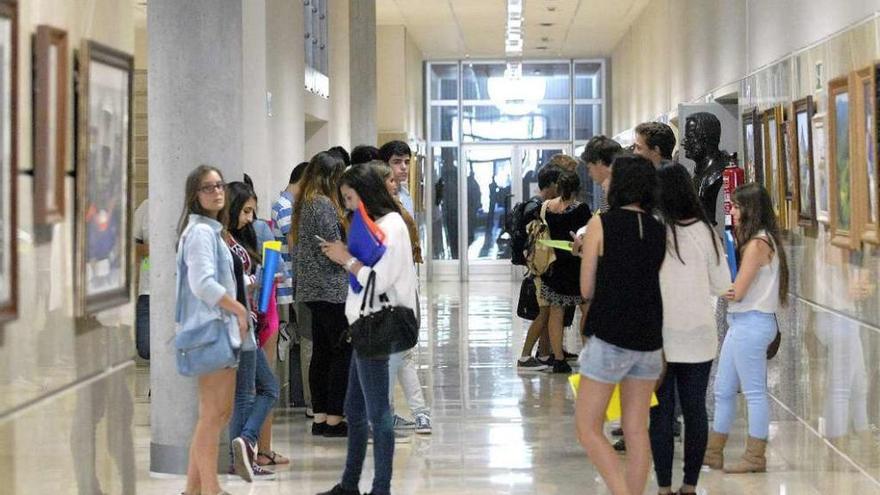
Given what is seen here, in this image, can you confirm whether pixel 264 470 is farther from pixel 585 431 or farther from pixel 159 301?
pixel 585 431

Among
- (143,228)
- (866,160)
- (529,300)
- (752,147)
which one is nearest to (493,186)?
(529,300)

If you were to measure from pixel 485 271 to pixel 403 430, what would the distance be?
1907 centimetres

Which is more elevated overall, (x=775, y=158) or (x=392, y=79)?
(x=392, y=79)

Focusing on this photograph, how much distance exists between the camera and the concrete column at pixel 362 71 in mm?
15060

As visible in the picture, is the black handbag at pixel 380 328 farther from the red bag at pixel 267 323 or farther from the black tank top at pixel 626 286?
the red bag at pixel 267 323

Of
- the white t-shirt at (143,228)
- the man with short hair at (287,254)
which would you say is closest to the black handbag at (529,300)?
the man with short hair at (287,254)

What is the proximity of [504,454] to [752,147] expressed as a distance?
Answer: 128 inches

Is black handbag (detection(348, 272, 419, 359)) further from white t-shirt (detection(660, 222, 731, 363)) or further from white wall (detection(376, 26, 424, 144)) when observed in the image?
white wall (detection(376, 26, 424, 144))

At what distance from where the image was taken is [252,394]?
7012 mm

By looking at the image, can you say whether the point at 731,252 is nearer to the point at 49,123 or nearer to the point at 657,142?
the point at 657,142

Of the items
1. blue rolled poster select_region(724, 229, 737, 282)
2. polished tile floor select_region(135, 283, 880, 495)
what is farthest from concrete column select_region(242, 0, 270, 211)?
blue rolled poster select_region(724, 229, 737, 282)

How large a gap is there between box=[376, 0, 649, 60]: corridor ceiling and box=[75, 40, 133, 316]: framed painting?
47.1 feet

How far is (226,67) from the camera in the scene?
7211mm

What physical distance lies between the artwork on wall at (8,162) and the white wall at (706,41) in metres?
4.24
